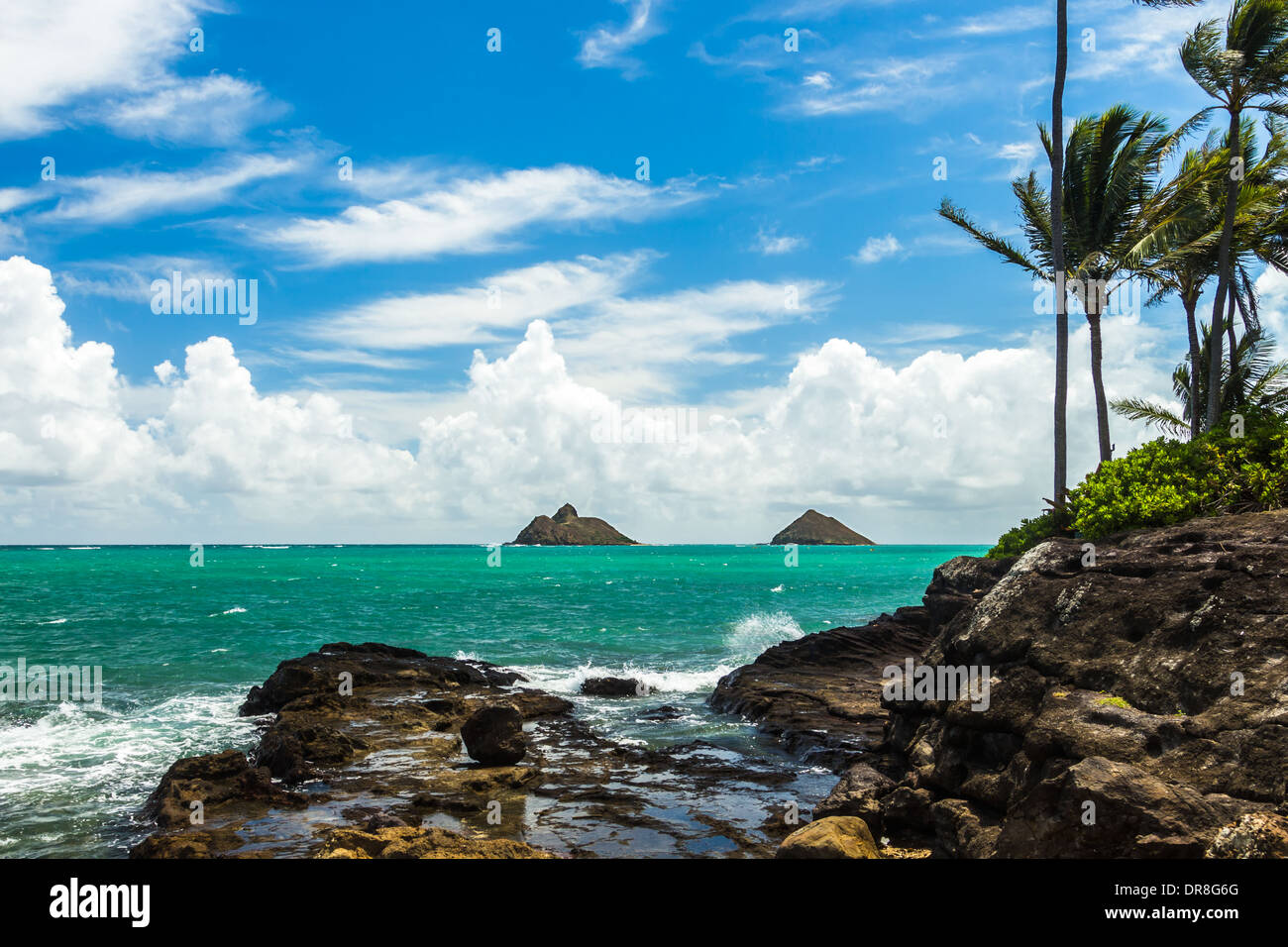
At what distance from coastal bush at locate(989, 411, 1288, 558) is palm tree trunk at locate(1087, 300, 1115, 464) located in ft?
31.7

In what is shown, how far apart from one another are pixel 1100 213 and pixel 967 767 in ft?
79.2

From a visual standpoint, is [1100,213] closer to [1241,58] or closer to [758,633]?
[1241,58]

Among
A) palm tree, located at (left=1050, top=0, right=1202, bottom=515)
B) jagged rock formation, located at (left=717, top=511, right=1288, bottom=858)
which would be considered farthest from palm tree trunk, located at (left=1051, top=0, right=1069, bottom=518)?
jagged rock formation, located at (left=717, top=511, right=1288, bottom=858)

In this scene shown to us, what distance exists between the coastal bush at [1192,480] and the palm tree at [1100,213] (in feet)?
34.8

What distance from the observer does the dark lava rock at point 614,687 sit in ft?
79.4

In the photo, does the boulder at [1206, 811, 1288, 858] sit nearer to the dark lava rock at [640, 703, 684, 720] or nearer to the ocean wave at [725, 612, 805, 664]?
the dark lava rock at [640, 703, 684, 720]

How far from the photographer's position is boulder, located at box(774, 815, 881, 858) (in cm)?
856

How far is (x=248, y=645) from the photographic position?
35906mm

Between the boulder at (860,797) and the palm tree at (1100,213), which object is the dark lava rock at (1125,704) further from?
the palm tree at (1100,213)
